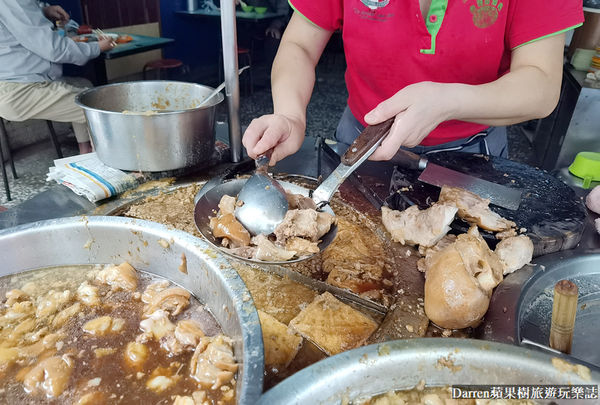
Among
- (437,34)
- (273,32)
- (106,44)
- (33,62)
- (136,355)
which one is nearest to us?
(136,355)

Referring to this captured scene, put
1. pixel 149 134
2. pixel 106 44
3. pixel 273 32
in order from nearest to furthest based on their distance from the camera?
1. pixel 149 134
2. pixel 106 44
3. pixel 273 32

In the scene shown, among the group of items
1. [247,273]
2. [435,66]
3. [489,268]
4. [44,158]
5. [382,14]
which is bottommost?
[44,158]

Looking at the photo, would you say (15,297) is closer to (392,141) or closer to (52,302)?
(52,302)

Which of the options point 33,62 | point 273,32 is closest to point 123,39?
point 33,62

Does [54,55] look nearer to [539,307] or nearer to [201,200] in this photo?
[201,200]

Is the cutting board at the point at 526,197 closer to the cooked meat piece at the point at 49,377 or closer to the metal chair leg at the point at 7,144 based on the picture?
the cooked meat piece at the point at 49,377

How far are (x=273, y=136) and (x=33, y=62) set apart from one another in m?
4.25

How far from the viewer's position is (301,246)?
1313 millimetres

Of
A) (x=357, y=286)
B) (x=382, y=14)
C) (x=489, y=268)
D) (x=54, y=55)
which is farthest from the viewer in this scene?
(x=54, y=55)

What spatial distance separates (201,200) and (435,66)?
1.24 m

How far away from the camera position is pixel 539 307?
A: 4.49 ft

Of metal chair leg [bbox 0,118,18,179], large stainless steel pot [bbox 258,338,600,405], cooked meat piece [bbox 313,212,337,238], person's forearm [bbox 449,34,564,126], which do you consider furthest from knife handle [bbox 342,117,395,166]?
metal chair leg [bbox 0,118,18,179]

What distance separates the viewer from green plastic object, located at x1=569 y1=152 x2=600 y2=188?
231 cm

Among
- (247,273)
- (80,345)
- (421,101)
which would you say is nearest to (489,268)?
(421,101)
